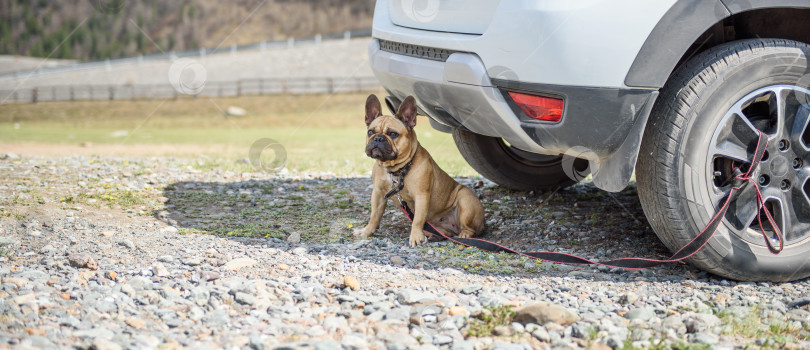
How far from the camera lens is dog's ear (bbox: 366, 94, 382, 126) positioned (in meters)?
4.98

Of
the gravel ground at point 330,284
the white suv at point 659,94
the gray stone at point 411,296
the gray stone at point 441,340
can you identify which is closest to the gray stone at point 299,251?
the gravel ground at point 330,284

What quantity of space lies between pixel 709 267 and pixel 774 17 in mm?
1646

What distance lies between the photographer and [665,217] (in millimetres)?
3971

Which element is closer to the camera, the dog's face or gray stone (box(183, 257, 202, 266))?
gray stone (box(183, 257, 202, 266))

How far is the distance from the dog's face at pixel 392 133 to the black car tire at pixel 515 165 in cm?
Result: 103

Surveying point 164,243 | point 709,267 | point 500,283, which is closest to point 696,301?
point 709,267

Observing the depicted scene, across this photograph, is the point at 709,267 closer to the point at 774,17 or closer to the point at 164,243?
the point at 774,17

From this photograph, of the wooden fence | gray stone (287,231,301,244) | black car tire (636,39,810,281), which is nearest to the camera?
black car tire (636,39,810,281)

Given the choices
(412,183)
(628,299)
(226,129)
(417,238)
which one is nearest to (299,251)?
(417,238)

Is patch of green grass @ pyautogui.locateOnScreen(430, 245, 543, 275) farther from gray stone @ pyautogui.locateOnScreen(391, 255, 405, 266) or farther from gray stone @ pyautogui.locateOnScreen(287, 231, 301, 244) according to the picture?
gray stone @ pyautogui.locateOnScreen(287, 231, 301, 244)

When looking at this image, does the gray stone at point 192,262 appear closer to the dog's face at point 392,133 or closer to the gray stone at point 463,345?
the dog's face at point 392,133

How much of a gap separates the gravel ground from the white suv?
1.49 feet

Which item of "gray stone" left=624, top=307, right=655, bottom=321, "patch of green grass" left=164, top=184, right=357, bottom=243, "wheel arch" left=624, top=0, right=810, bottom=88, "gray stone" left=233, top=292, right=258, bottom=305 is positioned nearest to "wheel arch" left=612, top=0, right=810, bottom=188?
"wheel arch" left=624, top=0, right=810, bottom=88
